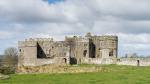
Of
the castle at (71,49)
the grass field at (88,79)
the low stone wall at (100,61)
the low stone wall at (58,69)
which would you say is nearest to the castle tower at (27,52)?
the castle at (71,49)

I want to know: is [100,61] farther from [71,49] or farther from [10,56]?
[10,56]

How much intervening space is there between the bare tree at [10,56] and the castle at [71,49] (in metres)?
13.3

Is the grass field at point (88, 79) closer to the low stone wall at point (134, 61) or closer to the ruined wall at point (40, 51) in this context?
the low stone wall at point (134, 61)

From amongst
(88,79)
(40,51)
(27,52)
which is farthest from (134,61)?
(88,79)

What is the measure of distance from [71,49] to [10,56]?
24.2m

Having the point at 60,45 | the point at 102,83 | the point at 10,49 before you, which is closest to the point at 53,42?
the point at 60,45

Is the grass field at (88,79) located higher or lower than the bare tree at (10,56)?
lower

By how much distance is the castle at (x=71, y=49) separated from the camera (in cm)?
8588

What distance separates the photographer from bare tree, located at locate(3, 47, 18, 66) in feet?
333

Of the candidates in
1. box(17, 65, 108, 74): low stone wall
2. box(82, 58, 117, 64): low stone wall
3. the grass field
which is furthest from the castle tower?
the grass field

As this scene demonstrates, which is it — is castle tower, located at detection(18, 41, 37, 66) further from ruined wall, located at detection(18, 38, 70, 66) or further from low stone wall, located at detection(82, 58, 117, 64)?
low stone wall, located at detection(82, 58, 117, 64)

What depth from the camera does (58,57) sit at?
277 feet

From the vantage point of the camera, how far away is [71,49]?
287ft

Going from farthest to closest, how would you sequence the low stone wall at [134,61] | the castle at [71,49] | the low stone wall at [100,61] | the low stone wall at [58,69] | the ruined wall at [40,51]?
1. the castle at [71,49]
2. the ruined wall at [40,51]
3. the low stone wall at [100,61]
4. the low stone wall at [134,61]
5. the low stone wall at [58,69]
